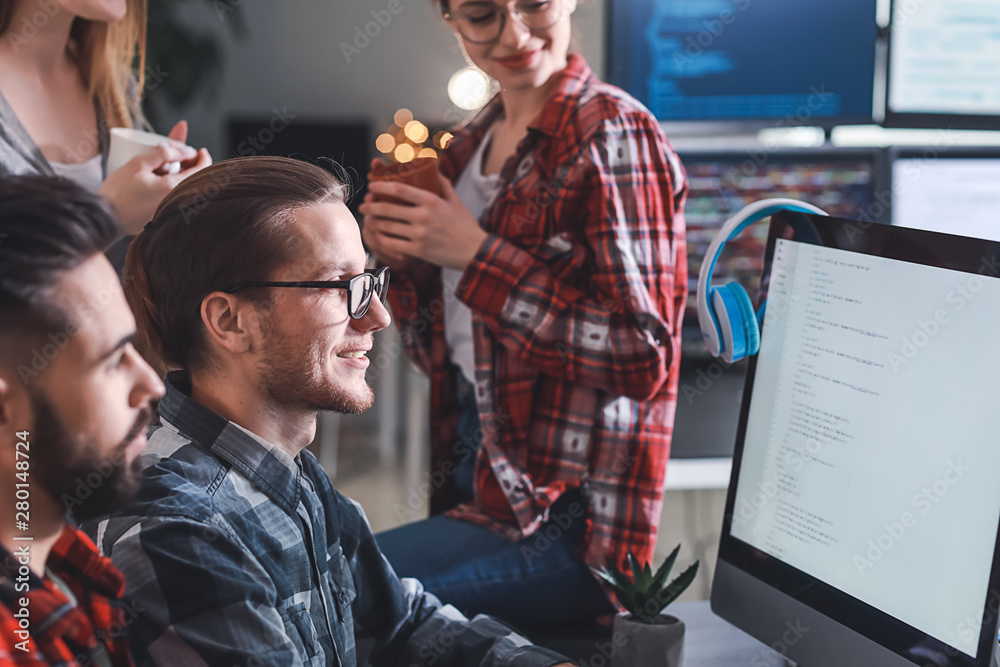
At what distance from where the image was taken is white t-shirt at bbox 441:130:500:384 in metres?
1.47

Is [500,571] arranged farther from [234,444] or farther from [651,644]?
[234,444]

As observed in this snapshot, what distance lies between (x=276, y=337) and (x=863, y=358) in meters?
0.58

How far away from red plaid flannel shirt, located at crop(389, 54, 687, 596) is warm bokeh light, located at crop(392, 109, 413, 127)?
11.2 ft

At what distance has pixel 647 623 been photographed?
89cm

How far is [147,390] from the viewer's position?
22.6 inches

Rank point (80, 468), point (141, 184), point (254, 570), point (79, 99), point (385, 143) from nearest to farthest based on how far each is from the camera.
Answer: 1. point (80, 468)
2. point (254, 570)
3. point (141, 184)
4. point (79, 99)
5. point (385, 143)

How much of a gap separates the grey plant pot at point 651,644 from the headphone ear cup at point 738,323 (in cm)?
31

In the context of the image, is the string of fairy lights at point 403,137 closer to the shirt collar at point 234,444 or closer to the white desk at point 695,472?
the white desk at point 695,472

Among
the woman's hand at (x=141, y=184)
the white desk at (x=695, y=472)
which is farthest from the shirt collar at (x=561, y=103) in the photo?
the white desk at (x=695, y=472)

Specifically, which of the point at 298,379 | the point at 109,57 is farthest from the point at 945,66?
the point at 298,379

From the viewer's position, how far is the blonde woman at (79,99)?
1.27 metres

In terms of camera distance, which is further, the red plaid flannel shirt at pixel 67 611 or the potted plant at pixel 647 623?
the potted plant at pixel 647 623

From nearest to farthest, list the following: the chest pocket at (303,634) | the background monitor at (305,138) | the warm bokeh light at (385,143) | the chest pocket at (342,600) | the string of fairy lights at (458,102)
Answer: the chest pocket at (303,634), the chest pocket at (342,600), the background monitor at (305,138), the string of fairy lights at (458,102), the warm bokeh light at (385,143)

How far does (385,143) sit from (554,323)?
3.42 metres
